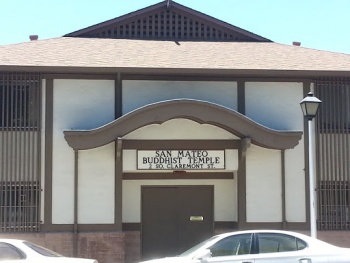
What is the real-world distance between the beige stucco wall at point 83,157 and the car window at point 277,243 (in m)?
6.39

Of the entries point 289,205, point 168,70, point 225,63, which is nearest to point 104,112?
point 168,70

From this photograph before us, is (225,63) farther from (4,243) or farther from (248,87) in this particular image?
(4,243)

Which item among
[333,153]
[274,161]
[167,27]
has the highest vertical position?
[167,27]

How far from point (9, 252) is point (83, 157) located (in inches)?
237

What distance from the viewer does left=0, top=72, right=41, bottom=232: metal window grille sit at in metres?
17.6

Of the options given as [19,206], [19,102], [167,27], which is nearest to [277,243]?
[19,206]

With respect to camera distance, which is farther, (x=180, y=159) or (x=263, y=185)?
(x=263, y=185)

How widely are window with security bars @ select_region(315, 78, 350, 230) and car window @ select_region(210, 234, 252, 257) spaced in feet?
21.9

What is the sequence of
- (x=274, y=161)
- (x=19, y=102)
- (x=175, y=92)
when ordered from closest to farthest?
1. (x=19, y=102)
2. (x=274, y=161)
3. (x=175, y=92)

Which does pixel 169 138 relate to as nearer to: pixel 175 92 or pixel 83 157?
pixel 175 92

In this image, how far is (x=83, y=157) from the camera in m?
17.8

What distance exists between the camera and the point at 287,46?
895 inches

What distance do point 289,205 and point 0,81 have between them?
8651 mm

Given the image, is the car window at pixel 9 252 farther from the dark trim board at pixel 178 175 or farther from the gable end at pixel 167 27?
the gable end at pixel 167 27
